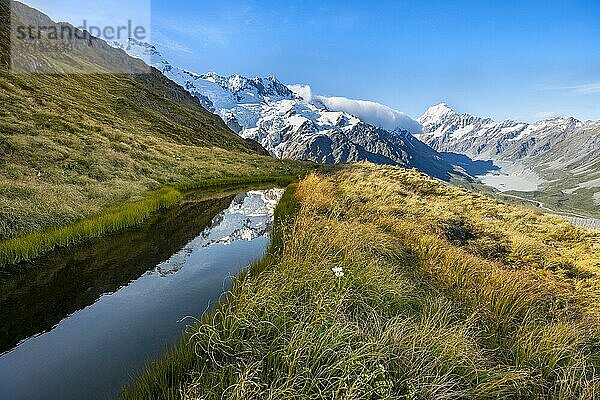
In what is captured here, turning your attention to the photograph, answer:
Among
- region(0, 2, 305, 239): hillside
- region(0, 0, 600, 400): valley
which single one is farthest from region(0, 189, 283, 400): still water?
region(0, 2, 305, 239): hillside

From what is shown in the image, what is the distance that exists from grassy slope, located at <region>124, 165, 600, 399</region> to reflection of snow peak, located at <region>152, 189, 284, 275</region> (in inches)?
189

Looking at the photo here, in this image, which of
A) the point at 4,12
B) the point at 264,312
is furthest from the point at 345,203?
the point at 4,12

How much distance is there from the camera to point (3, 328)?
319 inches

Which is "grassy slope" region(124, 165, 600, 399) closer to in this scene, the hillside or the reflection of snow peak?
the reflection of snow peak

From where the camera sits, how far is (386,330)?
5.99 metres

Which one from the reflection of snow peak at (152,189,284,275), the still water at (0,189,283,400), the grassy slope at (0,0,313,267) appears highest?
the grassy slope at (0,0,313,267)

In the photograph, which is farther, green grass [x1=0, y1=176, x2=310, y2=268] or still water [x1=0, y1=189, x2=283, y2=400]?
green grass [x1=0, y1=176, x2=310, y2=268]

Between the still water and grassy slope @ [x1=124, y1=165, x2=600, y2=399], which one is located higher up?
grassy slope @ [x1=124, y1=165, x2=600, y2=399]

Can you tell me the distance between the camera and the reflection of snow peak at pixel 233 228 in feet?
44.8

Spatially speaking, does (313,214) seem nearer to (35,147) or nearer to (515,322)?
(515,322)

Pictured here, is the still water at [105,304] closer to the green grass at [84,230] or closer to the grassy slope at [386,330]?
the green grass at [84,230]

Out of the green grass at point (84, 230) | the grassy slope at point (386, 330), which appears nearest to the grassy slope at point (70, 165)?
the green grass at point (84, 230)

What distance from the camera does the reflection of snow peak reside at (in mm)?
13645

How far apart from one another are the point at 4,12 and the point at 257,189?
9150 centimetres
